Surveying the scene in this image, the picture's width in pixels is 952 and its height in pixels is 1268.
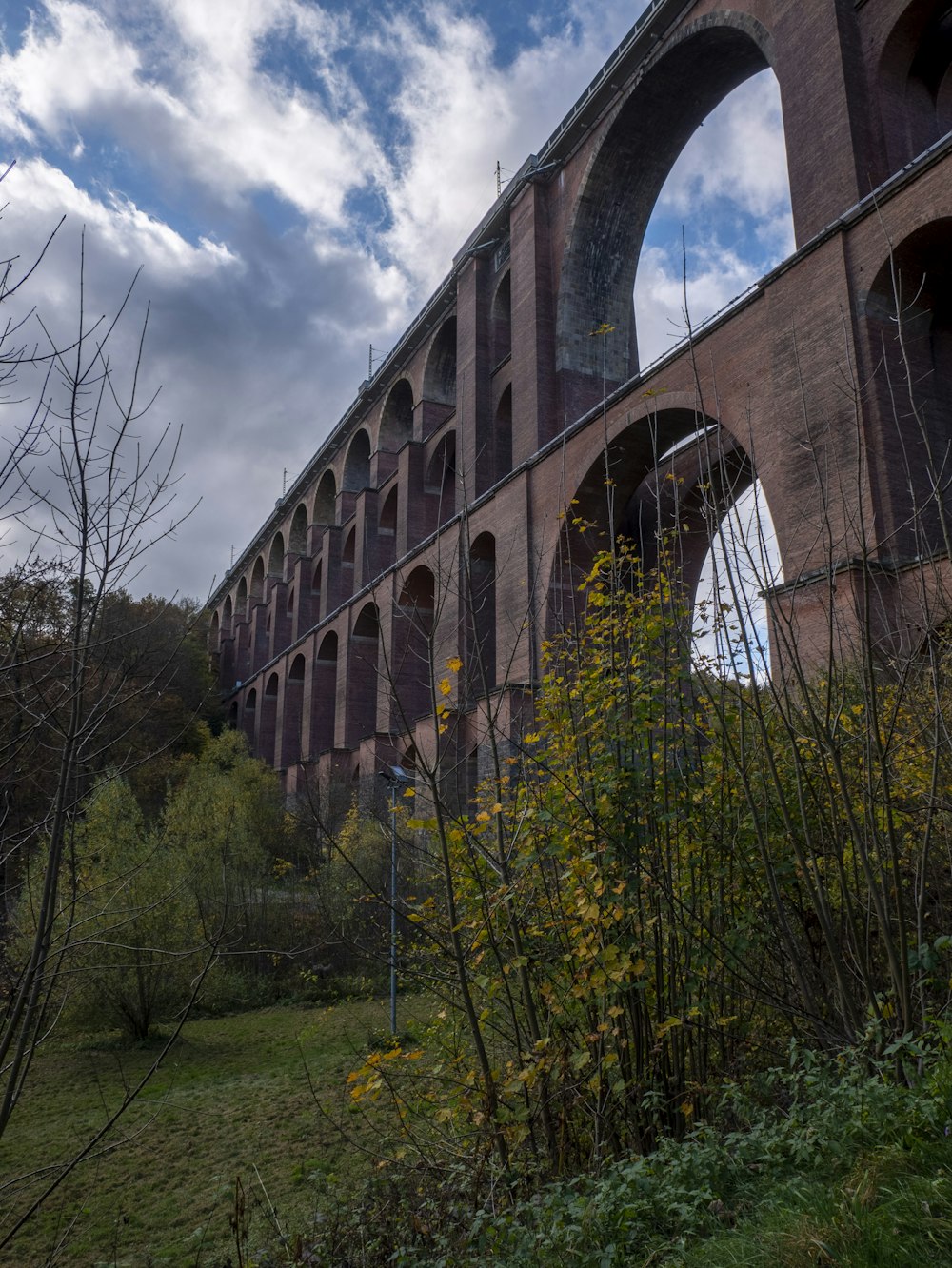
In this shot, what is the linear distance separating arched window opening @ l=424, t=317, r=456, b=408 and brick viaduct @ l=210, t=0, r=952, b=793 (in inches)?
4.0

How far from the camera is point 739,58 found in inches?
685

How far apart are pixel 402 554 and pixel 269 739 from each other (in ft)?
47.1

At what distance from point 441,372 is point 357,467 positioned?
856cm

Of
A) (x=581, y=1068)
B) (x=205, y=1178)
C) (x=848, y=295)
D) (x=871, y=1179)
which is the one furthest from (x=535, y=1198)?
(x=848, y=295)

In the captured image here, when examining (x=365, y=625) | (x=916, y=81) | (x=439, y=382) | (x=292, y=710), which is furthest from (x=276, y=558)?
(x=916, y=81)

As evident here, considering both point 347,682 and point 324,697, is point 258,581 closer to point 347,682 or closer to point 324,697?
point 324,697

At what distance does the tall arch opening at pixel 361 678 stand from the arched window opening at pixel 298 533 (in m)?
13.9

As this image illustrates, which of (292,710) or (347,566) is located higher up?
(347,566)

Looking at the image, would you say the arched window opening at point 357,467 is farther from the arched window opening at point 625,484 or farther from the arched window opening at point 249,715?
the arched window opening at point 625,484

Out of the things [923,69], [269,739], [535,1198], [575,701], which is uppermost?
[923,69]

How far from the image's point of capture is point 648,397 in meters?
10.8

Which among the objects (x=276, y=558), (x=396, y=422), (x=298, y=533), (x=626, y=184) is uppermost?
(x=396, y=422)

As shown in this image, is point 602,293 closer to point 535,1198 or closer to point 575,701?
point 575,701

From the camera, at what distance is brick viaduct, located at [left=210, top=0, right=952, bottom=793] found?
7.56 meters
